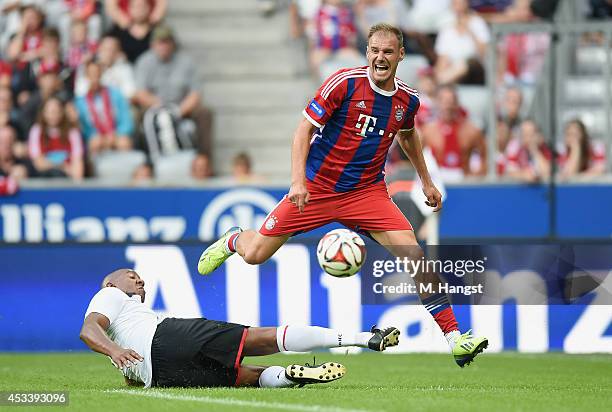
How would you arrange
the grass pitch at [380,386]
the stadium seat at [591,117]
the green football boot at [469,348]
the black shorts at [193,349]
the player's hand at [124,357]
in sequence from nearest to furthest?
the grass pitch at [380,386], the player's hand at [124,357], the black shorts at [193,349], the green football boot at [469,348], the stadium seat at [591,117]

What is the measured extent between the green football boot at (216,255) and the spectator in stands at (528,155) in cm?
636

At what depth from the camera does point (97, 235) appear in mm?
16453

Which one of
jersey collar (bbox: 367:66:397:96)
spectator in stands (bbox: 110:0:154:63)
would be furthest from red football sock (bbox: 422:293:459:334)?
spectator in stands (bbox: 110:0:154:63)

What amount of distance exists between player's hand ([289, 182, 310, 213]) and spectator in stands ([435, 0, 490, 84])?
866 cm

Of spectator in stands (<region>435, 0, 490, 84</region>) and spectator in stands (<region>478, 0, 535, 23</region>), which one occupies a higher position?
spectator in stands (<region>478, 0, 535, 23</region>)

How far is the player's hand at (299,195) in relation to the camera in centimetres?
960

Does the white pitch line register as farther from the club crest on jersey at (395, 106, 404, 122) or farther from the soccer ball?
the club crest on jersey at (395, 106, 404, 122)

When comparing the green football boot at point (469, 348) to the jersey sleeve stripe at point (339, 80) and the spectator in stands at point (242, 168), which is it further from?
the spectator in stands at point (242, 168)

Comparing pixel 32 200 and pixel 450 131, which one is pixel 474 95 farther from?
pixel 32 200

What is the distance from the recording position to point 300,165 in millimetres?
9742

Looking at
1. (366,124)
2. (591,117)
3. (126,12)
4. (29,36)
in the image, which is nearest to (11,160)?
(29,36)

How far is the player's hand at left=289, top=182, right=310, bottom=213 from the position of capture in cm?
960

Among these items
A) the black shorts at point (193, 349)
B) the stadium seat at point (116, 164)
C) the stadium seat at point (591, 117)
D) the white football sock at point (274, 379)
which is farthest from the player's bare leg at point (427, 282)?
the stadium seat at point (116, 164)

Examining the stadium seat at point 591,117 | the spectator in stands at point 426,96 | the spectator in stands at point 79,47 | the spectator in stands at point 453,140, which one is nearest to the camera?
the spectator in stands at point 453,140
